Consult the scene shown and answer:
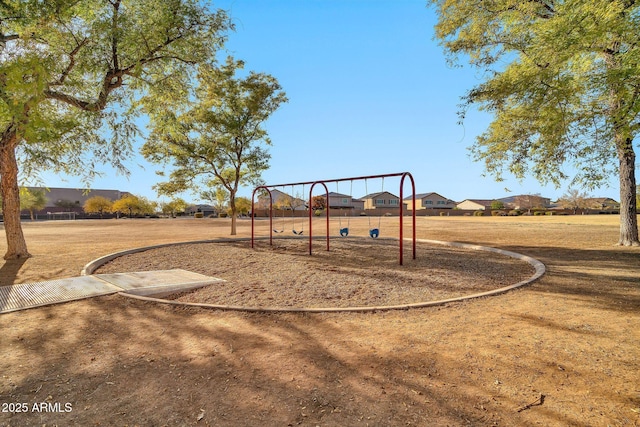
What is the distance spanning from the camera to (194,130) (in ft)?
53.6

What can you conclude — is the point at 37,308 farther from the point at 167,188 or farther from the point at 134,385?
the point at 167,188

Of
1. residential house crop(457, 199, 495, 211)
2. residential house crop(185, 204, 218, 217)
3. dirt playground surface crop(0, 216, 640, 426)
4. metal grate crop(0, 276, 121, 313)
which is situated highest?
residential house crop(457, 199, 495, 211)

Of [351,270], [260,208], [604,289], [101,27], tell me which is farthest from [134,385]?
[260,208]

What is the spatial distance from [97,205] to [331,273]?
66.1 metres

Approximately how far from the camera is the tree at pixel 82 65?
26.9ft

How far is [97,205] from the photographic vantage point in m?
59.2

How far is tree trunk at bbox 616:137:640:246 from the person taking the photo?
1120 centimetres

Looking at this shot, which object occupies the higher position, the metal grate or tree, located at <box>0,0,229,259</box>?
tree, located at <box>0,0,229,259</box>

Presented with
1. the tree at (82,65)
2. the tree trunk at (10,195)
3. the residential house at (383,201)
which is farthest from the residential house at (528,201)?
the tree trunk at (10,195)

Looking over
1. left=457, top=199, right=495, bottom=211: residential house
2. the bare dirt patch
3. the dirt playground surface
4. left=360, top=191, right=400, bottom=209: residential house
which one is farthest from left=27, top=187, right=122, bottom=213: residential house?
left=457, top=199, right=495, bottom=211: residential house

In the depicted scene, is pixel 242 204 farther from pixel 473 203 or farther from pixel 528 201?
pixel 528 201

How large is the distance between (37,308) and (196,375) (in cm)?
389

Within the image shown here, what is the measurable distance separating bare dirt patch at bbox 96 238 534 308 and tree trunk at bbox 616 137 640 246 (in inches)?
224

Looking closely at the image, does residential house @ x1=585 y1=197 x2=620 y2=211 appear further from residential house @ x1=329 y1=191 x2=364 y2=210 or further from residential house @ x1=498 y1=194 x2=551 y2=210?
residential house @ x1=329 y1=191 x2=364 y2=210
